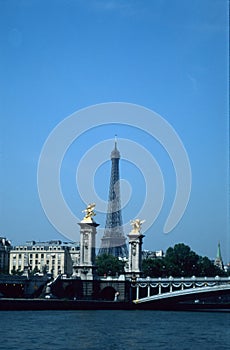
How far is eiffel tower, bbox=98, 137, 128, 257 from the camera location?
311 feet

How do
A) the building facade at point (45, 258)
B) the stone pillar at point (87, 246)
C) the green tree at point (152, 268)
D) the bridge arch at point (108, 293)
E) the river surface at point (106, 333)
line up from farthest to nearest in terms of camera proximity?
1. the building facade at point (45, 258)
2. the green tree at point (152, 268)
3. the bridge arch at point (108, 293)
4. the stone pillar at point (87, 246)
5. the river surface at point (106, 333)

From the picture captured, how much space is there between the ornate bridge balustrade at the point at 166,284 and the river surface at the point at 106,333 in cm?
1197

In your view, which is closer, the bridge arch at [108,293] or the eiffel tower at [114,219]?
the bridge arch at [108,293]

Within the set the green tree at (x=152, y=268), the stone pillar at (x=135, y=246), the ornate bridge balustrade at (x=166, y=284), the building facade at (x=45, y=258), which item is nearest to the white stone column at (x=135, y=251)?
the stone pillar at (x=135, y=246)

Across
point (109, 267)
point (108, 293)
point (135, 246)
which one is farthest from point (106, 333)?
point (109, 267)

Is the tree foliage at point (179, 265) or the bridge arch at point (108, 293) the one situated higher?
the tree foliage at point (179, 265)

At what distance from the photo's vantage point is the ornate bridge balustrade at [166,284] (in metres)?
53.3

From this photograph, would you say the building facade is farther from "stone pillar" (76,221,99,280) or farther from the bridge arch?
"stone pillar" (76,221,99,280)

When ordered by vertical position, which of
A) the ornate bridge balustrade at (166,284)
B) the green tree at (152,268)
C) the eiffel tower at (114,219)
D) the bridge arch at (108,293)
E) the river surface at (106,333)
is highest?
the eiffel tower at (114,219)

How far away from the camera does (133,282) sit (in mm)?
58938

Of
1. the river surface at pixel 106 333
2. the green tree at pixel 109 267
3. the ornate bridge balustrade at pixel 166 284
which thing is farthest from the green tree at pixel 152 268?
the river surface at pixel 106 333

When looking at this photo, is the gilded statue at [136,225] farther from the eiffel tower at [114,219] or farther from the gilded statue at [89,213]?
the eiffel tower at [114,219]

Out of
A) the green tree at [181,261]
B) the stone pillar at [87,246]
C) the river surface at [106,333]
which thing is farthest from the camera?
the green tree at [181,261]

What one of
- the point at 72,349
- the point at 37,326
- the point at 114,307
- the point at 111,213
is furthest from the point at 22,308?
the point at 111,213
